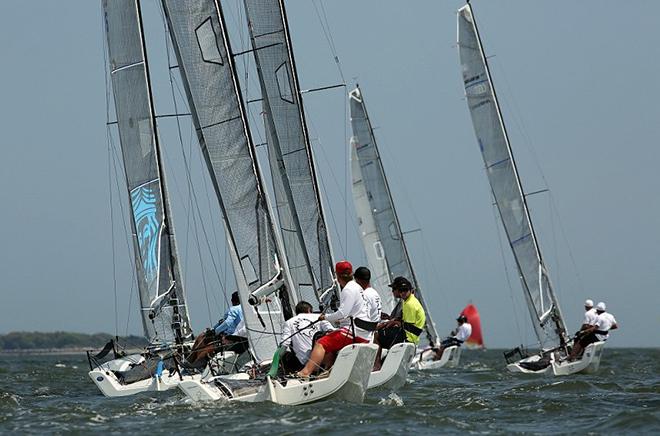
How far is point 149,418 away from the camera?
51.8 feet

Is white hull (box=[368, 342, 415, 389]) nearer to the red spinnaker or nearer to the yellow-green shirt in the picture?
the yellow-green shirt

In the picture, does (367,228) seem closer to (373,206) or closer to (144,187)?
(373,206)

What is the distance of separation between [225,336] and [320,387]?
5.63 meters

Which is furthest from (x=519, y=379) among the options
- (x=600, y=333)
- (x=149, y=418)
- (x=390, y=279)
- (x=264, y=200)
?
(x=390, y=279)

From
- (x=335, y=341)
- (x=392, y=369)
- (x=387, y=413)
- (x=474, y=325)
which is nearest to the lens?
(x=387, y=413)

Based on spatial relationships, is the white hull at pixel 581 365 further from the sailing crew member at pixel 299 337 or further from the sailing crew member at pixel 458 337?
the sailing crew member at pixel 299 337

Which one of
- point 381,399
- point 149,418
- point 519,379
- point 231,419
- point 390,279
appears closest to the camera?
point 231,419

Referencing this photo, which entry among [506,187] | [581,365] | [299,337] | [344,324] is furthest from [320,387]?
[506,187]

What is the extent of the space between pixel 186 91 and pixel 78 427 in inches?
204

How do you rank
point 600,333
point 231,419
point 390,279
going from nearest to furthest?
point 231,419 → point 600,333 → point 390,279

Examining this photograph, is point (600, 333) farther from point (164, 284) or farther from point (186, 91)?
point (186, 91)

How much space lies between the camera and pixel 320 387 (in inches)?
618

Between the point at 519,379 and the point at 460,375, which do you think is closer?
the point at 519,379

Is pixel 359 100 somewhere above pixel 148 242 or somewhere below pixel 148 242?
above
